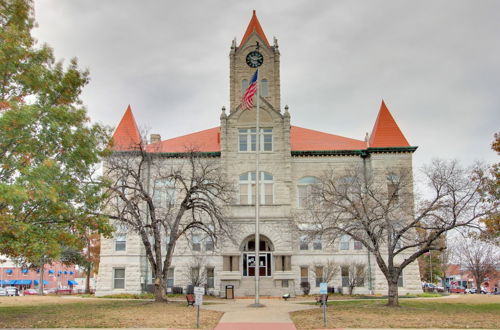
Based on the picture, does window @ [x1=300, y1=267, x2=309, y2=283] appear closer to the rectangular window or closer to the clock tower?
the clock tower

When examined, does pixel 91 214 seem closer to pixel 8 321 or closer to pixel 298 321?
pixel 8 321

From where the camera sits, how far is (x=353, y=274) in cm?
3625

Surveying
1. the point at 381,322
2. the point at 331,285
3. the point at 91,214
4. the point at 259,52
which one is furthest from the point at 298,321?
the point at 259,52

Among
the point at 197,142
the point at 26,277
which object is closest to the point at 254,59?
the point at 197,142

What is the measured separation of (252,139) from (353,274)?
13.1m

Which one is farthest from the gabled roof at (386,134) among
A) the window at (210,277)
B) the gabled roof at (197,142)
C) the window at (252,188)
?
the window at (210,277)

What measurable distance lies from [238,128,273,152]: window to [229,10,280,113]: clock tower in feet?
8.17

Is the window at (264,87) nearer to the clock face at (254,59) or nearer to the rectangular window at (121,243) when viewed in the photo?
the clock face at (254,59)

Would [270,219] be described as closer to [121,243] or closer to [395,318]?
[121,243]

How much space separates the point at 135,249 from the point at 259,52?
1924 cm

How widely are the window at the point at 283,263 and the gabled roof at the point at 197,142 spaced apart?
416 inches

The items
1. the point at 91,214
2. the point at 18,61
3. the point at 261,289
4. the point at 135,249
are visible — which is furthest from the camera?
the point at 135,249

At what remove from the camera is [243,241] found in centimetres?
3647

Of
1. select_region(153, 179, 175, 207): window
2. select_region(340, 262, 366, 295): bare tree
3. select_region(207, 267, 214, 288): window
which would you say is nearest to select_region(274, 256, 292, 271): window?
select_region(340, 262, 366, 295): bare tree
